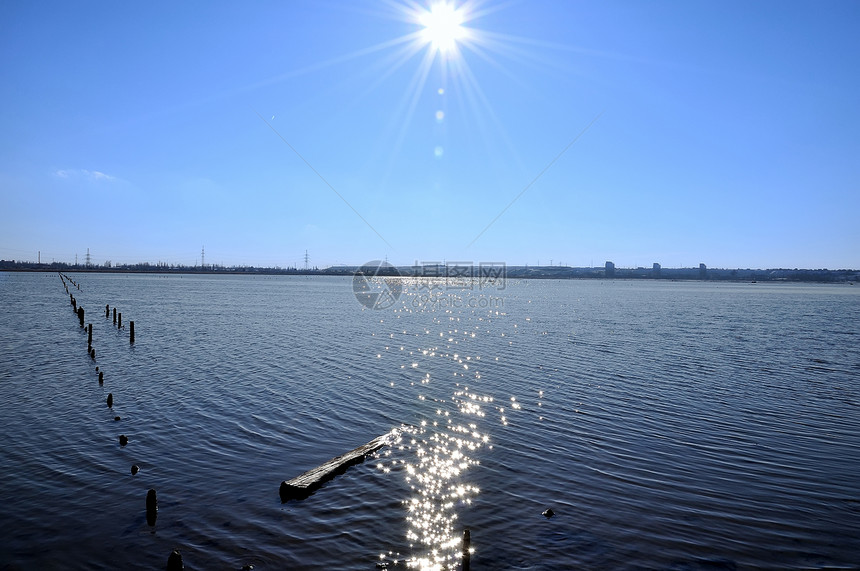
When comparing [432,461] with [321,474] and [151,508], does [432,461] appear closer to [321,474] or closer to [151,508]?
[321,474]

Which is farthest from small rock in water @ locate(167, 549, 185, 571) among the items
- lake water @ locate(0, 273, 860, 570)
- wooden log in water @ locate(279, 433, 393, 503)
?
wooden log in water @ locate(279, 433, 393, 503)

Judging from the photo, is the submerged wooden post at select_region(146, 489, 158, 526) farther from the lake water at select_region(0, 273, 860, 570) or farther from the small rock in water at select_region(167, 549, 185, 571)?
the small rock in water at select_region(167, 549, 185, 571)

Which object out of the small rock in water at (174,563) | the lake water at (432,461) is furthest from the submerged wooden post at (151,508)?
the small rock in water at (174,563)

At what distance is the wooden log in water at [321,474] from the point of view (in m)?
11.2

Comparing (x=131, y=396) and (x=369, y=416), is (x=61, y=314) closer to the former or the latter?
(x=131, y=396)

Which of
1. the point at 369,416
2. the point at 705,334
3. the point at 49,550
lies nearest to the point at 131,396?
the point at 369,416

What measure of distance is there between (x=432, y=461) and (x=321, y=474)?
3412 mm

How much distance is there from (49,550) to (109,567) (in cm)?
152

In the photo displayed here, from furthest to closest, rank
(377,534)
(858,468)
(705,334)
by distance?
(705,334) < (858,468) < (377,534)

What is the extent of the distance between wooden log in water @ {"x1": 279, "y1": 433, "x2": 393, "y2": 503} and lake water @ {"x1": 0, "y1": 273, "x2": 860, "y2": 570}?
0.71 feet

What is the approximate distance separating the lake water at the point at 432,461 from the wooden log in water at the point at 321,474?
0.71ft

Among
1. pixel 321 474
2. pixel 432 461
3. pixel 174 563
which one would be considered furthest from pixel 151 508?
pixel 432 461

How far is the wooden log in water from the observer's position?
11.2 meters

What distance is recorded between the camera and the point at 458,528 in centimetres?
1020
